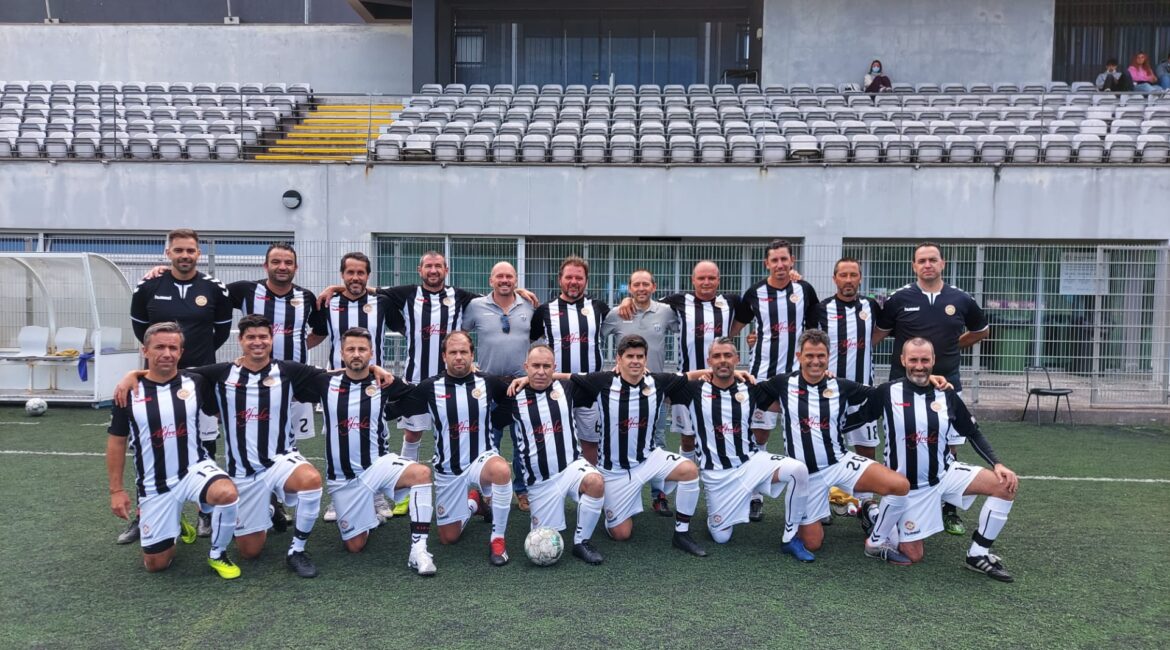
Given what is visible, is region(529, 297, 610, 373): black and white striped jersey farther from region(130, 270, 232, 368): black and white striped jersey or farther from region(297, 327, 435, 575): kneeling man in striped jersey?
region(130, 270, 232, 368): black and white striped jersey

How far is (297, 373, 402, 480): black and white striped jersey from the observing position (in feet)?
14.4

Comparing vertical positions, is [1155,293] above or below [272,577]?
above

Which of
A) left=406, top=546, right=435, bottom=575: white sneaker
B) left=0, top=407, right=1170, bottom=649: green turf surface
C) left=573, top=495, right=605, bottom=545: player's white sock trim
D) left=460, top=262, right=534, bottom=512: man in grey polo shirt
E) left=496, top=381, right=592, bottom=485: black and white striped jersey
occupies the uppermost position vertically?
left=460, top=262, right=534, bottom=512: man in grey polo shirt

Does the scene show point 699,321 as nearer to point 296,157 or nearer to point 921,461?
point 921,461

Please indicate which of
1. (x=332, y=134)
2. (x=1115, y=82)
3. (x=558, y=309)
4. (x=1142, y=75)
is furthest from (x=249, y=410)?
(x=1142, y=75)

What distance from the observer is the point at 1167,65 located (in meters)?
15.7

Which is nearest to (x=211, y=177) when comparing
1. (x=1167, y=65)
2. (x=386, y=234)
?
(x=386, y=234)

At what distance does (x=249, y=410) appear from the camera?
14.2 ft

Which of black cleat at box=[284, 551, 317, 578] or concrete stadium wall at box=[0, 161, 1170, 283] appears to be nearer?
black cleat at box=[284, 551, 317, 578]

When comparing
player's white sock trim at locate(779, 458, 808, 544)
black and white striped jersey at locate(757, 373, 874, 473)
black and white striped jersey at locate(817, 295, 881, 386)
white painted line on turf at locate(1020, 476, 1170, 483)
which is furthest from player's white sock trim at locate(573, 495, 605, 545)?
white painted line on turf at locate(1020, 476, 1170, 483)

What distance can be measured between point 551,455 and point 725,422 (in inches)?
42.6

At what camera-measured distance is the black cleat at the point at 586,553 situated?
4.23 meters

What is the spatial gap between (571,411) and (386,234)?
796 cm

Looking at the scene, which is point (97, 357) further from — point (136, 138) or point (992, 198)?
point (992, 198)
